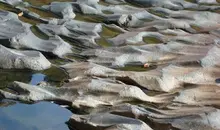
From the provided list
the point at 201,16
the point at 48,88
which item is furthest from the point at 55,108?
the point at 201,16

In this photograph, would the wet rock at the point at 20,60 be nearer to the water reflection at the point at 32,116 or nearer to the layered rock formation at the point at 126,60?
the layered rock formation at the point at 126,60

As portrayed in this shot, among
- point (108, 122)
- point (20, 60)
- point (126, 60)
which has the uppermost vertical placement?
point (108, 122)

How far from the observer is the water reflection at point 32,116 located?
32.3 ft

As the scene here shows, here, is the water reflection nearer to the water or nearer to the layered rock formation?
the water

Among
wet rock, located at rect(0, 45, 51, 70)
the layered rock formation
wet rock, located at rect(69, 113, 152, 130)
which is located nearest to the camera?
wet rock, located at rect(69, 113, 152, 130)

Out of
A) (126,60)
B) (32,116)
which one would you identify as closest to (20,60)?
(32,116)

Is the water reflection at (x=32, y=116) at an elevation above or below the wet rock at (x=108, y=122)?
below

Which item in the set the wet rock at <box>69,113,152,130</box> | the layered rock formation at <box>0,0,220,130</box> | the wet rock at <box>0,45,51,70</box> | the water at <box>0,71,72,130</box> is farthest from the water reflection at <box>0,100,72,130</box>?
the wet rock at <box>0,45,51,70</box>

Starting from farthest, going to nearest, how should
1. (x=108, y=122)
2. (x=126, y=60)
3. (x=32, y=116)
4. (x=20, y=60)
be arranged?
(x=126, y=60) → (x=20, y=60) → (x=32, y=116) → (x=108, y=122)

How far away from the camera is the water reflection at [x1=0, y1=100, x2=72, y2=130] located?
32.3 feet

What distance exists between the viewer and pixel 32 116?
1023 cm

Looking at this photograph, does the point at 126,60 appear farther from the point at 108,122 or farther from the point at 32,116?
the point at 108,122

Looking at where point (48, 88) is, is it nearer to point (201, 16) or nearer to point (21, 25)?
point (21, 25)

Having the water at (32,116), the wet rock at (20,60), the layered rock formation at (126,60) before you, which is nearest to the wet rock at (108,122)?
the layered rock formation at (126,60)
